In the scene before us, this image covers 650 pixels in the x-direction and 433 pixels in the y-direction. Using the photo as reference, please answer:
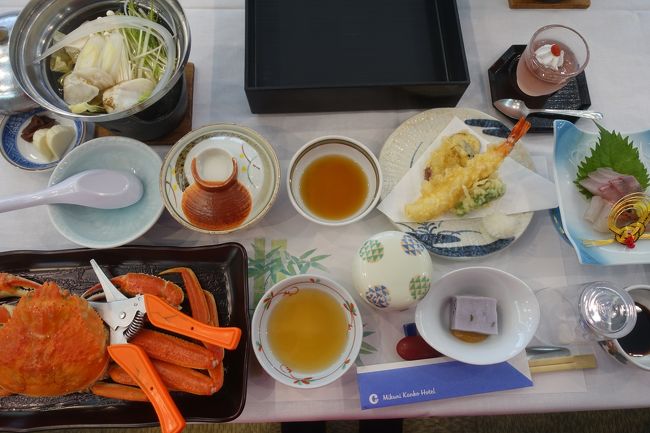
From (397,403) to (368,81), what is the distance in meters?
0.94

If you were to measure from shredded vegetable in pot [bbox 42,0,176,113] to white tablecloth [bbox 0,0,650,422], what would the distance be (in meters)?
0.19

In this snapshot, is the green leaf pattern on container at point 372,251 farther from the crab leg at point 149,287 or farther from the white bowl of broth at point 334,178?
the crab leg at point 149,287

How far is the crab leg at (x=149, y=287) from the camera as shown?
3.58 feet

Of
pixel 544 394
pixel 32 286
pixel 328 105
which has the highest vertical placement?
pixel 328 105

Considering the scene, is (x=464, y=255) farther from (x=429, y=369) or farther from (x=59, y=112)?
(x=59, y=112)

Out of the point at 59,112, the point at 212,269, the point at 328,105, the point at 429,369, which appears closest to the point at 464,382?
the point at 429,369

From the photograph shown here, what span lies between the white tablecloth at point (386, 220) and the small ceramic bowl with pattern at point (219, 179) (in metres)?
0.11

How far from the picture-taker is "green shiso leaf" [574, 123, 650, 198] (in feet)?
3.94

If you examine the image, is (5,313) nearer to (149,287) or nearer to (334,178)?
(149,287)

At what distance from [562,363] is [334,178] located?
80 cm

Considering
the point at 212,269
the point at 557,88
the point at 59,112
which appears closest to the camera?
the point at 59,112

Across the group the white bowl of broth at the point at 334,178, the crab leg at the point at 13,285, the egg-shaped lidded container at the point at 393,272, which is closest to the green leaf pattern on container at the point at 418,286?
the egg-shaped lidded container at the point at 393,272

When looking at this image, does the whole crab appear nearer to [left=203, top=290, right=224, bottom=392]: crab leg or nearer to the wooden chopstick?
[left=203, top=290, right=224, bottom=392]: crab leg

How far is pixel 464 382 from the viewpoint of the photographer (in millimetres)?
1082
